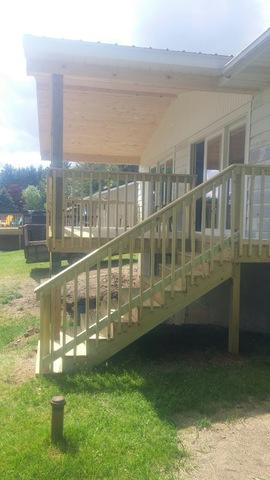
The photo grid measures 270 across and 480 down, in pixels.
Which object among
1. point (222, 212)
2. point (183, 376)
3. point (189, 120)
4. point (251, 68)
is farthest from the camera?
point (189, 120)

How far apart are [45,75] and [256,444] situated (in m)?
5.56

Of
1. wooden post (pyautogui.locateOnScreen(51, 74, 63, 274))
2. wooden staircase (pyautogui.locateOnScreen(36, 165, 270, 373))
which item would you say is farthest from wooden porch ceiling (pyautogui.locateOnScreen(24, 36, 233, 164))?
wooden staircase (pyautogui.locateOnScreen(36, 165, 270, 373))

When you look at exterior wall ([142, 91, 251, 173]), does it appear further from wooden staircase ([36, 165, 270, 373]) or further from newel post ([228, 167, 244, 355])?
wooden staircase ([36, 165, 270, 373])

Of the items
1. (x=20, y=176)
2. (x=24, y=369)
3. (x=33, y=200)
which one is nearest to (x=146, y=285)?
(x=24, y=369)

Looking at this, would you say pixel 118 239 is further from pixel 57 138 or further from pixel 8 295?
pixel 8 295

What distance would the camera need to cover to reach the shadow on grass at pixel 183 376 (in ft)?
13.9

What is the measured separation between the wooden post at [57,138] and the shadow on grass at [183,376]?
2.08m

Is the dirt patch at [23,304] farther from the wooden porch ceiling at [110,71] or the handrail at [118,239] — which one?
the handrail at [118,239]

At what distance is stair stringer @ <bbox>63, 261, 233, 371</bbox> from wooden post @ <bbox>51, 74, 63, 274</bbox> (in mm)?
1953

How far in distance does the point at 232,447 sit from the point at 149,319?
2020mm

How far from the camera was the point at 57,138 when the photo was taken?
6.29 metres

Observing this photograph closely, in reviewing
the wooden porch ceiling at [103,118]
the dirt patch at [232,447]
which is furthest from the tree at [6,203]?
the dirt patch at [232,447]

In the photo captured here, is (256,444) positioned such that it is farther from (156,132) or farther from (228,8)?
(156,132)

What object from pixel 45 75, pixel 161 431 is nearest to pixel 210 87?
pixel 45 75
